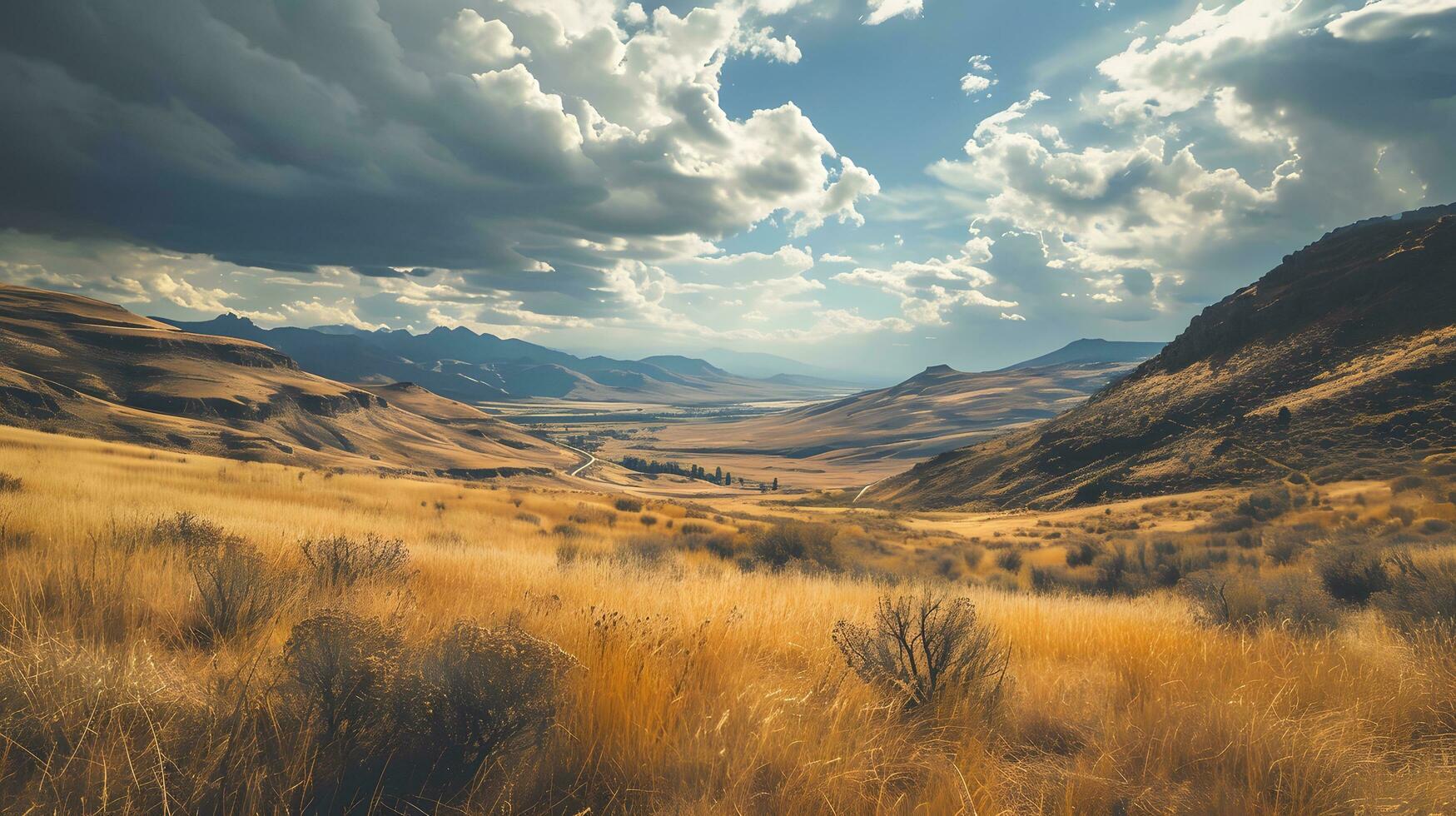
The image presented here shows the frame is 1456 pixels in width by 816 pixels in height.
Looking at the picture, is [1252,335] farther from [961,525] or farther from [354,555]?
[354,555]

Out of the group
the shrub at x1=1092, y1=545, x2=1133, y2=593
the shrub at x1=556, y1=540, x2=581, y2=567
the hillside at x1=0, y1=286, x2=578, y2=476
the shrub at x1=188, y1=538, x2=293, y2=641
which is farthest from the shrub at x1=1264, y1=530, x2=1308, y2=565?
the hillside at x1=0, y1=286, x2=578, y2=476

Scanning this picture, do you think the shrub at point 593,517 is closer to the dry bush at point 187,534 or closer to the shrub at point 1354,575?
the dry bush at point 187,534

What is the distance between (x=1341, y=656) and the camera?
447 centimetres

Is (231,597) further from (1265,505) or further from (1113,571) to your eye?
(1265,505)

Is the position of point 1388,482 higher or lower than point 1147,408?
lower

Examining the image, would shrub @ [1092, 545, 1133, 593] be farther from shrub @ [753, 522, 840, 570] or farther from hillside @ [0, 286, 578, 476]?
hillside @ [0, 286, 578, 476]

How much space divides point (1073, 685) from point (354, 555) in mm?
6204

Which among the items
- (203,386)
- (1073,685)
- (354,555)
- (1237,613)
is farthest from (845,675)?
(203,386)

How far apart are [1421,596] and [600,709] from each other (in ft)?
27.3

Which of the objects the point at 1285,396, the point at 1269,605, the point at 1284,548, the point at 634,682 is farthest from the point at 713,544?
the point at 1285,396

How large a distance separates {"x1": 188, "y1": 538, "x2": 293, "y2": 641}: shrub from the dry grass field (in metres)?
0.02

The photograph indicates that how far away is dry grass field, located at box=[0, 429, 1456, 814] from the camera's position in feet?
7.41

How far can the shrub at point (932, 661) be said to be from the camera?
3611 mm

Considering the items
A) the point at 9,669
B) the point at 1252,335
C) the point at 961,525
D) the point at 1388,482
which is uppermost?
the point at 1252,335
